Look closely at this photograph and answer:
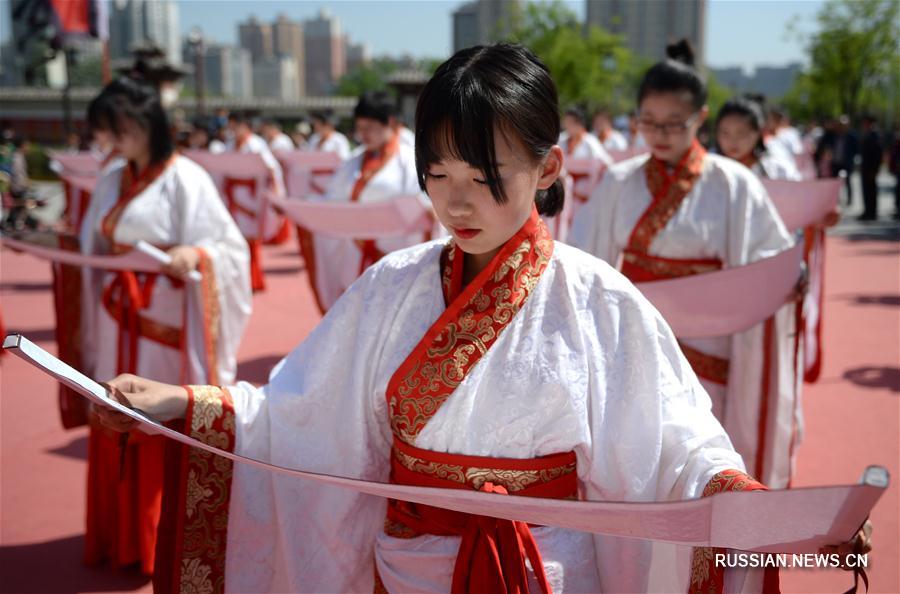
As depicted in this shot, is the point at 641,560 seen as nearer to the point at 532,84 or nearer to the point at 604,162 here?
the point at 532,84

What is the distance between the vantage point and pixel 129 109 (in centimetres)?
317

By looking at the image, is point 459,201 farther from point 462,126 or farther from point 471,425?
point 471,425

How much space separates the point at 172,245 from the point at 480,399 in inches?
84.0

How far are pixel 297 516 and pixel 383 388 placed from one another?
1.19ft

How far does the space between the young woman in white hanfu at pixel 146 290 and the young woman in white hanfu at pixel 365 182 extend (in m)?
1.99

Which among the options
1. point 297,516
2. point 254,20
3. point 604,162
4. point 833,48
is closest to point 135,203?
point 297,516

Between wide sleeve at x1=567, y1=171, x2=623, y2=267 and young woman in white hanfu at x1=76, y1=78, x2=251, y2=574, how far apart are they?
4.56 ft

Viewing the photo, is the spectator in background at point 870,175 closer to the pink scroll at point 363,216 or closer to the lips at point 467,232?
the pink scroll at point 363,216

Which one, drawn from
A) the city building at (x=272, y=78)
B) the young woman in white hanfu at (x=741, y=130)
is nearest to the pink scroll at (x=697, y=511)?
the young woman in white hanfu at (x=741, y=130)

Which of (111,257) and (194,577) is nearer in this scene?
(194,577)

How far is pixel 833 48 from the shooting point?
25812 mm

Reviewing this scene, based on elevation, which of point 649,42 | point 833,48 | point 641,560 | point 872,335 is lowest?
point 872,335

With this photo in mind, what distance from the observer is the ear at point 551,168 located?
1591 millimetres

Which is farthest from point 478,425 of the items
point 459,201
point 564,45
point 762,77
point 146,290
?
point 762,77
